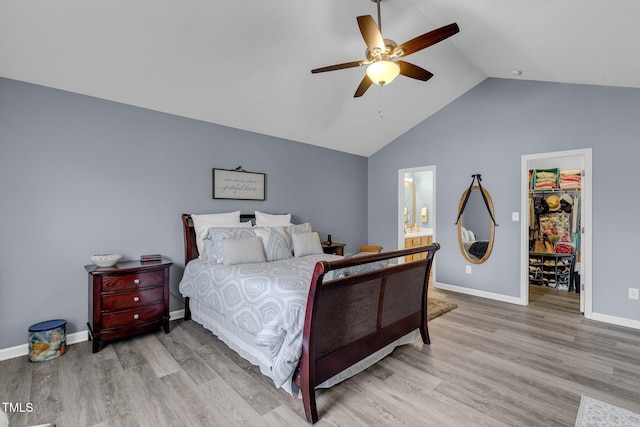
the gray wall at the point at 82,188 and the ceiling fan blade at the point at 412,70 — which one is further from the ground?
the ceiling fan blade at the point at 412,70

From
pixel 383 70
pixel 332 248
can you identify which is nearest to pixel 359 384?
pixel 383 70

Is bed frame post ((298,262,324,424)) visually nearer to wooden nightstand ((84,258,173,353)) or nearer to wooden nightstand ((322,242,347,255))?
wooden nightstand ((84,258,173,353))

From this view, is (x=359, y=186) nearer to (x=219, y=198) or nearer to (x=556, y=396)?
(x=219, y=198)

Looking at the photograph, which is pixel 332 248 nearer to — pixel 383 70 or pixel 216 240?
pixel 216 240

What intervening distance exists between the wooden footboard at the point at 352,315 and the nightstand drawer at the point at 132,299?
6.14 feet

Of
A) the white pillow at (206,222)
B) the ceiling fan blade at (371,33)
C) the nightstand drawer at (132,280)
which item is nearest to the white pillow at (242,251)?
the white pillow at (206,222)

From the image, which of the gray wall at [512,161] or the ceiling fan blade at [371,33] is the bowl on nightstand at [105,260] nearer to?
the ceiling fan blade at [371,33]

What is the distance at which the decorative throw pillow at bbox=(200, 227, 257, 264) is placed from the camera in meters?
3.19

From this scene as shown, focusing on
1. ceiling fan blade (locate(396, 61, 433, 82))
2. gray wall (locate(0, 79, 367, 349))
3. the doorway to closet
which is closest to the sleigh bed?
gray wall (locate(0, 79, 367, 349))

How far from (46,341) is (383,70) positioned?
3.61m

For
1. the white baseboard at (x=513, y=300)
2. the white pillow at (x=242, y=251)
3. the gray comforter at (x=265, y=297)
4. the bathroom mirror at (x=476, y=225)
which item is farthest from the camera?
the bathroom mirror at (x=476, y=225)

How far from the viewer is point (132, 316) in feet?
9.44

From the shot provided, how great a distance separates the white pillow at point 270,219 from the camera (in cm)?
412

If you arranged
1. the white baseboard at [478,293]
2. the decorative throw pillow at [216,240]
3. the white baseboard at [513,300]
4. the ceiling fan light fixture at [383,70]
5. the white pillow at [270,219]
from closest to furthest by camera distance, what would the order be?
the ceiling fan light fixture at [383,70], the decorative throw pillow at [216,240], the white baseboard at [513,300], the white pillow at [270,219], the white baseboard at [478,293]
